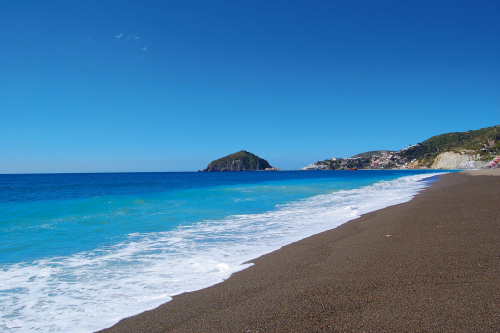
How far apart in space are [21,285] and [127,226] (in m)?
5.92

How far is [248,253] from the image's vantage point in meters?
6.21

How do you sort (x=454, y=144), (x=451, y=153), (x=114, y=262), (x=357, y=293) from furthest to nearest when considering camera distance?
(x=454, y=144)
(x=451, y=153)
(x=114, y=262)
(x=357, y=293)

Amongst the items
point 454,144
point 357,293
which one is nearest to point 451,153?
point 454,144

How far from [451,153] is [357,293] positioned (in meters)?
123

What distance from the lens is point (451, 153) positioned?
102125 mm

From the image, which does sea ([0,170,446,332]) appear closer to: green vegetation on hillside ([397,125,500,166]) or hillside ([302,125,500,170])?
hillside ([302,125,500,170])

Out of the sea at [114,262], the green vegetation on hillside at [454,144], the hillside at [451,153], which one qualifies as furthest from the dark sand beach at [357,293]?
the green vegetation on hillside at [454,144]

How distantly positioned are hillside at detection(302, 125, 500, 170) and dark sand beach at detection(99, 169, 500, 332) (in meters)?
95.0

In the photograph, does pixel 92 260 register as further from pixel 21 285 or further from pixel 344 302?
pixel 344 302

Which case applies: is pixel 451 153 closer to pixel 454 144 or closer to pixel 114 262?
pixel 454 144

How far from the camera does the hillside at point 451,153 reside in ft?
292

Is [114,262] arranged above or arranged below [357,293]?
below

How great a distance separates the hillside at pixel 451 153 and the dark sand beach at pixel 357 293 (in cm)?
9498

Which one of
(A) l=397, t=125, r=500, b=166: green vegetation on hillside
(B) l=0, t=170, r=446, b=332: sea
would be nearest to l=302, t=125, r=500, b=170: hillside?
(A) l=397, t=125, r=500, b=166: green vegetation on hillside
